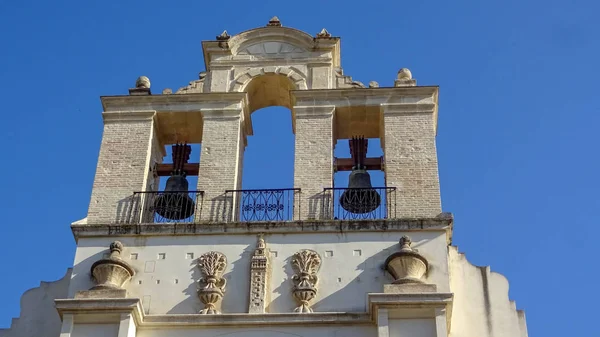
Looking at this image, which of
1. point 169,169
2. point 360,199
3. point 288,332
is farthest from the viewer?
point 169,169

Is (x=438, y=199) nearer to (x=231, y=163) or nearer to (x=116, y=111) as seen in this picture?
(x=231, y=163)

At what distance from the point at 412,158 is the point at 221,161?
3270 mm

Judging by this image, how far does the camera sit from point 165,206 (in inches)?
865

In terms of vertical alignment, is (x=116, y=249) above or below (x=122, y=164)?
below

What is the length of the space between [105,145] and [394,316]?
20.6 ft

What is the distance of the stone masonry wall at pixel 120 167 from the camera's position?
21312mm

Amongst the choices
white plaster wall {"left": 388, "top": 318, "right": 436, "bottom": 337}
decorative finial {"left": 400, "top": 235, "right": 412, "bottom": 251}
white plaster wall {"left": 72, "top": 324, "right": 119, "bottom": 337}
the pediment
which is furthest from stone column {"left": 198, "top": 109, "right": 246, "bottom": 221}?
white plaster wall {"left": 388, "top": 318, "right": 436, "bottom": 337}

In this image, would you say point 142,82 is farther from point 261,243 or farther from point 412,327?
point 412,327

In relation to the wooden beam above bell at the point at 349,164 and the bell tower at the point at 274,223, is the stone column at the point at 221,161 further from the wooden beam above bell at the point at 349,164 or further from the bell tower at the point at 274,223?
the wooden beam above bell at the point at 349,164

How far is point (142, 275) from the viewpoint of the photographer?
20.4m

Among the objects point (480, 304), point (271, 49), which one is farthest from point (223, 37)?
point (480, 304)

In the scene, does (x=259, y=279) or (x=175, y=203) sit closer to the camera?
(x=259, y=279)

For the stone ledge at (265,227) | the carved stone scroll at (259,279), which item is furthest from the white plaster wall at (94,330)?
the carved stone scroll at (259,279)

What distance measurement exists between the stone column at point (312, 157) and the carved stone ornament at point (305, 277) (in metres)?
0.85
